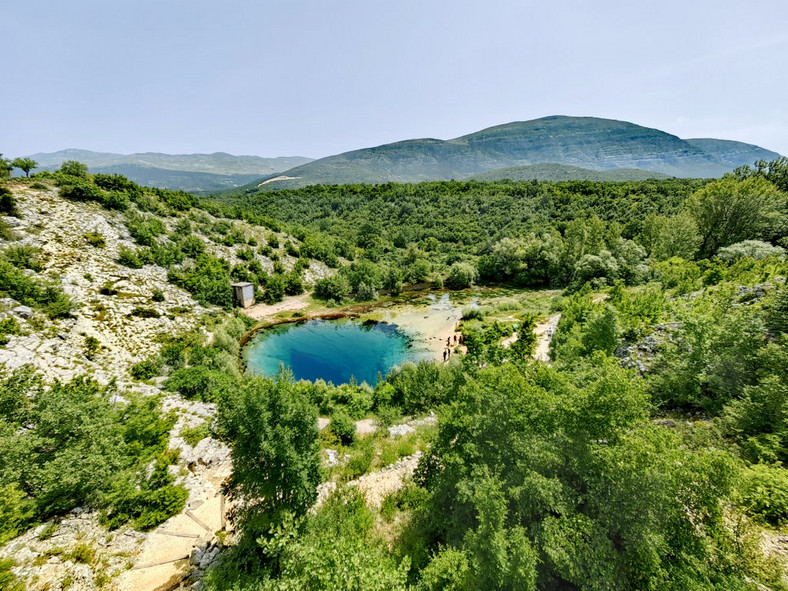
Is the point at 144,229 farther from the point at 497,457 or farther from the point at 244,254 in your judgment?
the point at 497,457

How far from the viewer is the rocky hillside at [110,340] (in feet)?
27.4

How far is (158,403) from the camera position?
15523 mm

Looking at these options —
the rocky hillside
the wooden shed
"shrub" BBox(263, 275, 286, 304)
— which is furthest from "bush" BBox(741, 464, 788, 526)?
"shrub" BBox(263, 275, 286, 304)

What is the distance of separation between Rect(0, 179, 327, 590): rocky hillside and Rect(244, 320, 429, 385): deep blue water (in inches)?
192

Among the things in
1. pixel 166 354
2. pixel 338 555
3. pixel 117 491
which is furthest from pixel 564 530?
pixel 166 354

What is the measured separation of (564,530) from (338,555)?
4.67 metres

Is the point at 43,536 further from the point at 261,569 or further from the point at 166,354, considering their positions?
the point at 166,354

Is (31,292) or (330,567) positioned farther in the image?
(31,292)

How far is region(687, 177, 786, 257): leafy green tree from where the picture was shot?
3022cm

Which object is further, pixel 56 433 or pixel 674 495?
pixel 56 433

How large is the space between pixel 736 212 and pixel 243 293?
178ft

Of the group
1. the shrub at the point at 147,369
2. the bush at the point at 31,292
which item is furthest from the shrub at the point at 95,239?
the shrub at the point at 147,369

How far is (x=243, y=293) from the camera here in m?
34.2

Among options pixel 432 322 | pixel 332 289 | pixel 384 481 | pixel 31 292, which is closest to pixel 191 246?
pixel 31 292
